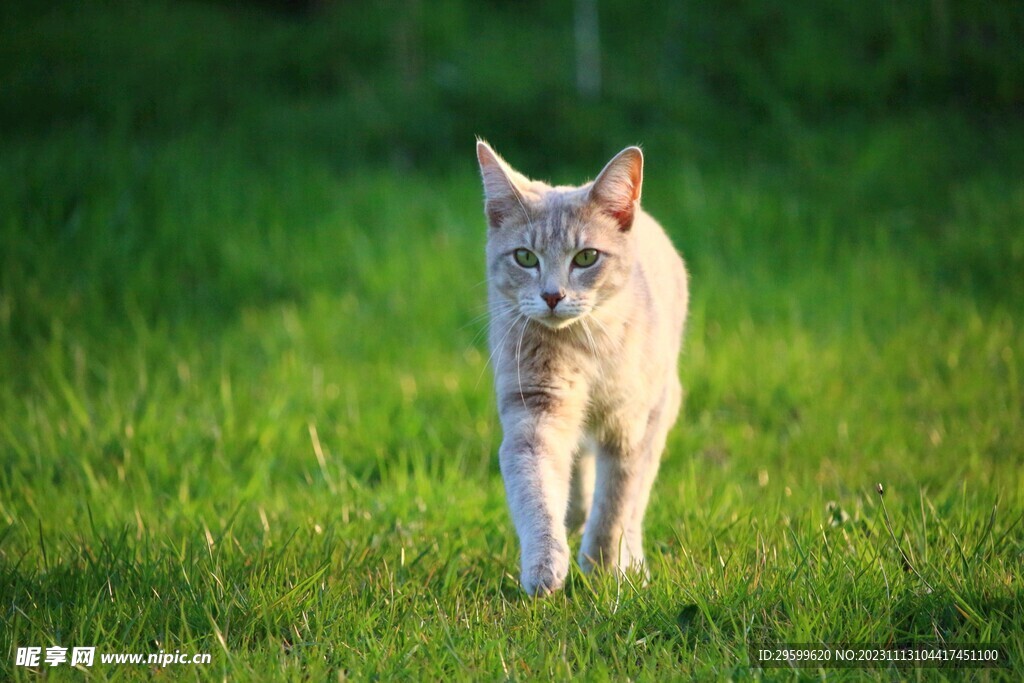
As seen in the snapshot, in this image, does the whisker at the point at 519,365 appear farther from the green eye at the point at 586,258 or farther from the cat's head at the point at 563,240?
the green eye at the point at 586,258

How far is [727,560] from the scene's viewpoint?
128 inches

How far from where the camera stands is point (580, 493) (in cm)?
391

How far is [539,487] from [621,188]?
1090mm

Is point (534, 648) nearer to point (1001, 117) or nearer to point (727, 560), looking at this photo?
point (727, 560)

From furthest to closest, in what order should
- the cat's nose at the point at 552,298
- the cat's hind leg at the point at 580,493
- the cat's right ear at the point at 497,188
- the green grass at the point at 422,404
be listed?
the cat's hind leg at the point at 580,493 → the cat's right ear at the point at 497,188 → the cat's nose at the point at 552,298 → the green grass at the point at 422,404

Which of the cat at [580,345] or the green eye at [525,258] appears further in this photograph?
the green eye at [525,258]

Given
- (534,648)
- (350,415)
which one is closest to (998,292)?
(350,415)

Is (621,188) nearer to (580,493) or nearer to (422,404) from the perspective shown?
(580,493)

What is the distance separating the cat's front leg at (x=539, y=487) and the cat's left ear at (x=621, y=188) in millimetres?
743

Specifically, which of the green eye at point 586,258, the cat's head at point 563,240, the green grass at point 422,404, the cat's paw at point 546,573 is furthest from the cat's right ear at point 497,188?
the cat's paw at point 546,573

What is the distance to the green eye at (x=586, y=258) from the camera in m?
3.50

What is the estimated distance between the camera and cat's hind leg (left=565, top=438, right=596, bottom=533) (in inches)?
153

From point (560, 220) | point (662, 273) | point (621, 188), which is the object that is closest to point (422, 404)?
point (662, 273)

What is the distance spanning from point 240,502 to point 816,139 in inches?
213
